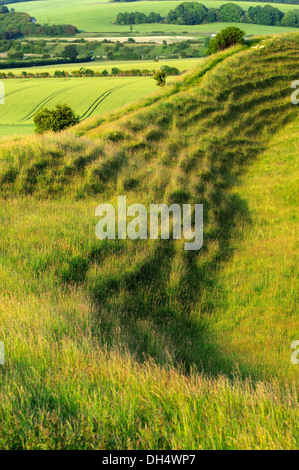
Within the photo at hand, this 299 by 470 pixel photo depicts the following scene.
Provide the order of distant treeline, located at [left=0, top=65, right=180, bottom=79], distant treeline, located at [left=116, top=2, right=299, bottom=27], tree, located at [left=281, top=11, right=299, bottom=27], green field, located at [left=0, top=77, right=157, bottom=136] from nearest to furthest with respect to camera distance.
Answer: green field, located at [left=0, top=77, right=157, bottom=136]
distant treeline, located at [left=0, top=65, right=180, bottom=79]
tree, located at [left=281, top=11, right=299, bottom=27]
distant treeline, located at [left=116, top=2, right=299, bottom=27]

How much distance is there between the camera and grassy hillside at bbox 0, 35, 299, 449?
11.4 ft

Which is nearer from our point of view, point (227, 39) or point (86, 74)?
point (227, 39)

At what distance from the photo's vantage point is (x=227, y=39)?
33.9m

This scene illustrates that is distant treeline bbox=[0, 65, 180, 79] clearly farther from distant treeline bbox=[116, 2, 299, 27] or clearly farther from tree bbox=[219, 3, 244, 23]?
tree bbox=[219, 3, 244, 23]

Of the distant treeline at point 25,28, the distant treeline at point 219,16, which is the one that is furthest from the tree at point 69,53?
the distant treeline at point 219,16

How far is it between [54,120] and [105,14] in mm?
157020

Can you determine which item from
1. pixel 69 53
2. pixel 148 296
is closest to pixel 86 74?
pixel 69 53

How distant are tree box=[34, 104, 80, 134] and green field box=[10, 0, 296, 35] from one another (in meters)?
101

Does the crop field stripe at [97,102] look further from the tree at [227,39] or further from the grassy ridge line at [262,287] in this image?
the grassy ridge line at [262,287]

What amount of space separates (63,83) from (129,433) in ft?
210

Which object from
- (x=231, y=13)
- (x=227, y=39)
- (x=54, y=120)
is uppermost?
(x=231, y=13)

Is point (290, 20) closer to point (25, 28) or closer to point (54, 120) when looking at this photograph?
point (25, 28)

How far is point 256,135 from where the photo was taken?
22547 mm

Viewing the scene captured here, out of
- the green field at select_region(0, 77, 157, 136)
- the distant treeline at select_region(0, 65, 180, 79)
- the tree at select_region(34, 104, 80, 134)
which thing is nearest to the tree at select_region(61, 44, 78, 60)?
the distant treeline at select_region(0, 65, 180, 79)
